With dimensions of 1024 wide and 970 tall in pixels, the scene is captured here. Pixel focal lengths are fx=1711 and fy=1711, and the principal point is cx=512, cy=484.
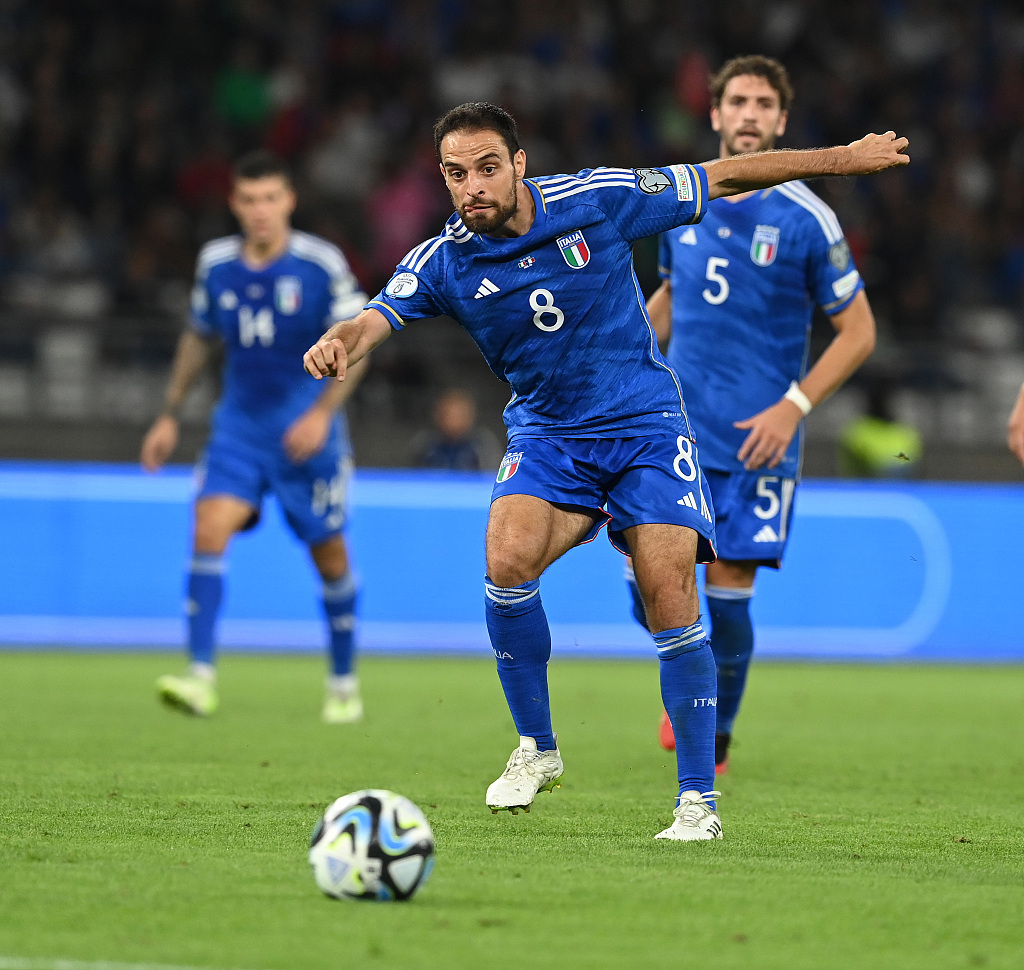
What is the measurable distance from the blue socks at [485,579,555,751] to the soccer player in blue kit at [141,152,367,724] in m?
3.35

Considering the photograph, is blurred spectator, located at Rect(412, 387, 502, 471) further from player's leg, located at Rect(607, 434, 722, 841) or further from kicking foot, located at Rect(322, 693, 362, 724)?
player's leg, located at Rect(607, 434, 722, 841)

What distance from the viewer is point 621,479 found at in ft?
16.7

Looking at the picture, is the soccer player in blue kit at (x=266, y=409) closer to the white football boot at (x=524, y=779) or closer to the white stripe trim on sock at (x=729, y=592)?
the white stripe trim on sock at (x=729, y=592)

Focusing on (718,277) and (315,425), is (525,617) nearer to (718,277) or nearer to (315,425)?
(718,277)

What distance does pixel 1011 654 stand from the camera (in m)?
12.5

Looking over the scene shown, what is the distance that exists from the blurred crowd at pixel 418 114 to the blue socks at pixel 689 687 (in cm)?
983

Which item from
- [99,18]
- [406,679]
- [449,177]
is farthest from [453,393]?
[449,177]

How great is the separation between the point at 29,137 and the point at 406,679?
7441 mm

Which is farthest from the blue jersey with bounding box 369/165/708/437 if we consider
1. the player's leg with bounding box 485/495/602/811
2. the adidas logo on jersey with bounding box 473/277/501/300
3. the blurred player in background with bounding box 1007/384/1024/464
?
the blurred player in background with bounding box 1007/384/1024/464

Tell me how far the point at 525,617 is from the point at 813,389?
159cm

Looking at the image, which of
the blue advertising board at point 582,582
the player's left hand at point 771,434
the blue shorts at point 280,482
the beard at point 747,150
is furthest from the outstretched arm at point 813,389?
the blue advertising board at point 582,582

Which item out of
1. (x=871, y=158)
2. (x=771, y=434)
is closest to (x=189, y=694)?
(x=771, y=434)

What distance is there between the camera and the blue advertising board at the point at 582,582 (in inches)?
480

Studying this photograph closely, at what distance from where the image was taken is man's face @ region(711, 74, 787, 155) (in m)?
6.36
